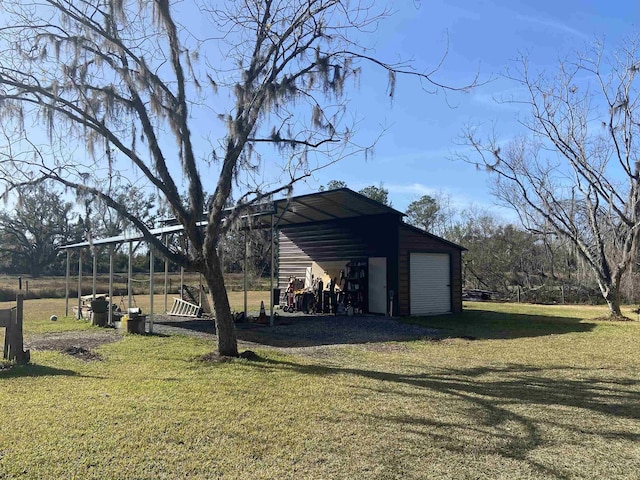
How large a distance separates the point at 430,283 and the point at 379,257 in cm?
186

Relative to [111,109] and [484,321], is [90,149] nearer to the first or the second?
[111,109]

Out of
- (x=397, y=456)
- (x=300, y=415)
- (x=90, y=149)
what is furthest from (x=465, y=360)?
(x=90, y=149)

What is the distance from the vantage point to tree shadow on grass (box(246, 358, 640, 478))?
406cm

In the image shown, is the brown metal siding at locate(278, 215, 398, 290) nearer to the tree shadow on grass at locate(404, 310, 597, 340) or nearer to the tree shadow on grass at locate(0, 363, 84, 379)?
the tree shadow on grass at locate(404, 310, 597, 340)

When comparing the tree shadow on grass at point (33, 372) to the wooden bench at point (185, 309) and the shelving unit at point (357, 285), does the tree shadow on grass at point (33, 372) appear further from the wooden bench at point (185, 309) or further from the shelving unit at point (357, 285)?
the shelving unit at point (357, 285)

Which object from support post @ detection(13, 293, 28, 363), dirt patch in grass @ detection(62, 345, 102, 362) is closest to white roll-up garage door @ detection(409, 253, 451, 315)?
dirt patch in grass @ detection(62, 345, 102, 362)

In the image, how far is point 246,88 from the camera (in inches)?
300

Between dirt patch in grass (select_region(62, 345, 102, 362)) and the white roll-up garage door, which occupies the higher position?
the white roll-up garage door

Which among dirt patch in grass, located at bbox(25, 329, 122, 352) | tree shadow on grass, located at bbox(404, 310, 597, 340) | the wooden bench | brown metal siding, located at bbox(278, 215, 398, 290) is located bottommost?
tree shadow on grass, located at bbox(404, 310, 597, 340)

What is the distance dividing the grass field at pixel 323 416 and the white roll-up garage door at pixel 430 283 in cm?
679

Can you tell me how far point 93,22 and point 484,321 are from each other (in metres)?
11.6

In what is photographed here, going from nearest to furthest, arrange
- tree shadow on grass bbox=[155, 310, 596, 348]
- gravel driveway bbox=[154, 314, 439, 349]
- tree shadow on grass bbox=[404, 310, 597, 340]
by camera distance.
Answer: gravel driveway bbox=[154, 314, 439, 349], tree shadow on grass bbox=[155, 310, 596, 348], tree shadow on grass bbox=[404, 310, 597, 340]

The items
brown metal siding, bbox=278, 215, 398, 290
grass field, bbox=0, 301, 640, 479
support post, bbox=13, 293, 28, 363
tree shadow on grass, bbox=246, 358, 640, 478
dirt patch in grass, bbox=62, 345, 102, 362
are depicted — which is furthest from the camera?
brown metal siding, bbox=278, 215, 398, 290

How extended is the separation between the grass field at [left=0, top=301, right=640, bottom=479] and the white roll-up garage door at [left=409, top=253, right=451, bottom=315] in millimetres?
6786
